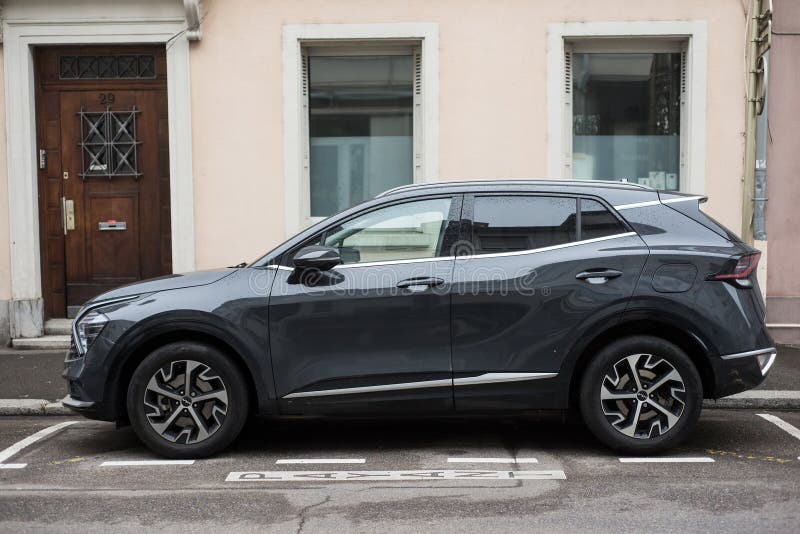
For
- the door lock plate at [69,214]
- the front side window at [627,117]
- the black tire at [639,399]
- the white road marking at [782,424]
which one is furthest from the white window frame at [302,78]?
the black tire at [639,399]

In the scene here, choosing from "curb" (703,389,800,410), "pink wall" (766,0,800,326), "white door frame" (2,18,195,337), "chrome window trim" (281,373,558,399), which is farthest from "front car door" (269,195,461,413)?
"pink wall" (766,0,800,326)

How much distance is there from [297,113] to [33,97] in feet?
9.64

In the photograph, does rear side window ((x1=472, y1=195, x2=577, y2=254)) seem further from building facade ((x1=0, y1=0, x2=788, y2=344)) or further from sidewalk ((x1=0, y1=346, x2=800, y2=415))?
building facade ((x1=0, y1=0, x2=788, y2=344))

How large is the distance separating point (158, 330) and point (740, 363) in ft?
11.7

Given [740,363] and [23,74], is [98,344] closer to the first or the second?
[740,363]

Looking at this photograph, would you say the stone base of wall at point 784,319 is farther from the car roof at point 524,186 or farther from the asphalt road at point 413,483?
the car roof at point 524,186

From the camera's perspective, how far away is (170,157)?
10719 millimetres

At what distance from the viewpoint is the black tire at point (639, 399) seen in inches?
234

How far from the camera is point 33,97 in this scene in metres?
10.8

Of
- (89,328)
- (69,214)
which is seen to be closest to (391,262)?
(89,328)

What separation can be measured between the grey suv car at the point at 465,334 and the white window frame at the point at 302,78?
472 centimetres

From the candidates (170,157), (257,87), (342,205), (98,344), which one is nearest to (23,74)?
(170,157)

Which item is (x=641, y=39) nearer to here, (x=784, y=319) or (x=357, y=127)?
(x=357, y=127)

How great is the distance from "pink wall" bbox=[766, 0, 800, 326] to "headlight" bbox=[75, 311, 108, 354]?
752cm
